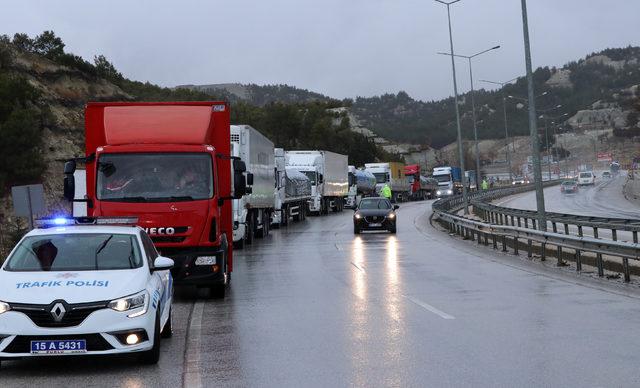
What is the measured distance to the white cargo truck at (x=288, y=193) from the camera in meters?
43.7

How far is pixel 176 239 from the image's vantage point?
15.3 m

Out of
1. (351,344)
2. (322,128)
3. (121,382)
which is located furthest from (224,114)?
(322,128)

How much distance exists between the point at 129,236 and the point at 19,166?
4101 cm

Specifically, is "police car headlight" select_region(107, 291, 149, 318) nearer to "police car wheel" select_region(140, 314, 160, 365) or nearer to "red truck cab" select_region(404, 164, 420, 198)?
"police car wheel" select_region(140, 314, 160, 365)

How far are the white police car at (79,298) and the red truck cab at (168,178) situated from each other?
14.9ft

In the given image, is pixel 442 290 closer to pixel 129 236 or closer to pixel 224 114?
pixel 224 114

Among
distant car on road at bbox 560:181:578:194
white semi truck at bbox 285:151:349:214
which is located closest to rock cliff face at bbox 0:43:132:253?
white semi truck at bbox 285:151:349:214

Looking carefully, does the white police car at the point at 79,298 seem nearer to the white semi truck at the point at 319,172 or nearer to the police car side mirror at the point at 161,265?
the police car side mirror at the point at 161,265

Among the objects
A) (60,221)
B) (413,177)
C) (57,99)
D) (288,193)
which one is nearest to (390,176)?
(413,177)

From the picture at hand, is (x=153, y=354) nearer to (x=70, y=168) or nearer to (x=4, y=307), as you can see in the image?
(x=4, y=307)

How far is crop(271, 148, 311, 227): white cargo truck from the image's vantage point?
143 ft

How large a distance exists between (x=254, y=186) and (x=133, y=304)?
78.3 ft

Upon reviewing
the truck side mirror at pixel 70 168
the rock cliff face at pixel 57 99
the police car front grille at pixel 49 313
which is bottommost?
the police car front grille at pixel 49 313

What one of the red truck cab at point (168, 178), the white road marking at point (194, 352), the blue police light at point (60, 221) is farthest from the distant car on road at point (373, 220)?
the blue police light at point (60, 221)
